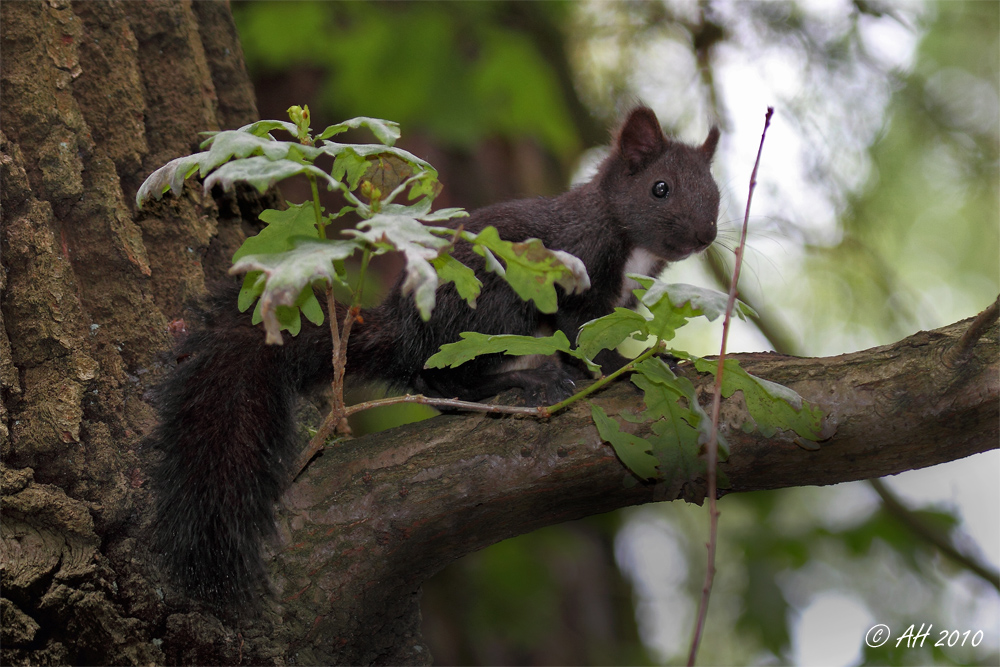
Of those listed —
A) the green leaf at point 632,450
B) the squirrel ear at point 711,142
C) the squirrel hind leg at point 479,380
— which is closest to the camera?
the green leaf at point 632,450

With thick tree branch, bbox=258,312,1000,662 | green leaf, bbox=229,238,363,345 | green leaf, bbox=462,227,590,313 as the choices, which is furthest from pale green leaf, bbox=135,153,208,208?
thick tree branch, bbox=258,312,1000,662

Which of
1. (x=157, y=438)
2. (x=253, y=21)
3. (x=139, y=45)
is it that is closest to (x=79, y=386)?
(x=157, y=438)

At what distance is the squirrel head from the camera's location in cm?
234

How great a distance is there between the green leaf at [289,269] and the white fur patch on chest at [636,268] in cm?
142

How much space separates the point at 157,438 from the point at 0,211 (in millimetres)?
566

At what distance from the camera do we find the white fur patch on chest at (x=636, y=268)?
2369mm

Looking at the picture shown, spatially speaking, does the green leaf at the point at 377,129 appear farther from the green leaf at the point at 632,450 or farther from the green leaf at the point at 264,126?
the green leaf at the point at 632,450

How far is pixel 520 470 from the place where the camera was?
1.46 metres

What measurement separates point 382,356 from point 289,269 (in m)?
1.01

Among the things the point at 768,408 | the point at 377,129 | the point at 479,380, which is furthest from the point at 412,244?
the point at 479,380

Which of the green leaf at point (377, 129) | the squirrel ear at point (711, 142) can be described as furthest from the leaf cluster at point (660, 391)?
the squirrel ear at point (711, 142)

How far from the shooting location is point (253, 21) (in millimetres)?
3184

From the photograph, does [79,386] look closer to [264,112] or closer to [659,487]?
[659,487]

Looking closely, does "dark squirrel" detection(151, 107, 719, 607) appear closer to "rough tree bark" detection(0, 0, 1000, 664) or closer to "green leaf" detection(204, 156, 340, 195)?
"rough tree bark" detection(0, 0, 1000, 664)
